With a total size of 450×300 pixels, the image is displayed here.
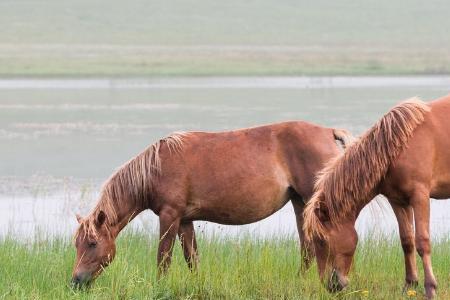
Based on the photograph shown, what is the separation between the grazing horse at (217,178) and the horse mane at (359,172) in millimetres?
847

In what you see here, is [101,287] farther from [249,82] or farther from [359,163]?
[249,82]

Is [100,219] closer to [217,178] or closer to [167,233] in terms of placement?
[167,233]

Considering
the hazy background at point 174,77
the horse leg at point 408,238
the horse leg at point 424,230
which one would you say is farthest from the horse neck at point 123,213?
the hazy background at point 174,77

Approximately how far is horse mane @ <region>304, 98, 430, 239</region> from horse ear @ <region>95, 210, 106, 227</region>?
133 cm

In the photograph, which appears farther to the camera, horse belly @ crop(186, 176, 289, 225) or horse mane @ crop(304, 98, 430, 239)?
horse belly @ crop(186, 176, 289, 225)

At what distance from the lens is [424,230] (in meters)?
6.30

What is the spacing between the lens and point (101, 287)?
6574 millimetres

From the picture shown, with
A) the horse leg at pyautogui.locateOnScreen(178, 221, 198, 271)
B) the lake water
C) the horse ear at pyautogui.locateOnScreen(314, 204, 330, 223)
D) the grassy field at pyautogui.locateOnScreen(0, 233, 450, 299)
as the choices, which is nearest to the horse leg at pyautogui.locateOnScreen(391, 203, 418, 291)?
the grassy field at pyautogui.locateOnScreen(0, 233, 450, 299)

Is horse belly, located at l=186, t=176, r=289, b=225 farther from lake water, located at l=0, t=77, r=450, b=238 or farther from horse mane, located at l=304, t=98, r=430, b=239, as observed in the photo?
horse mane, located at l=304, t=98, r=430, b=239

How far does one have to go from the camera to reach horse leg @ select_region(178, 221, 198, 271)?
725 cm

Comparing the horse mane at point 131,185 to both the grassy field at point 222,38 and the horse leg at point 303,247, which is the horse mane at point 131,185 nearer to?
the horse leg at point 303,247

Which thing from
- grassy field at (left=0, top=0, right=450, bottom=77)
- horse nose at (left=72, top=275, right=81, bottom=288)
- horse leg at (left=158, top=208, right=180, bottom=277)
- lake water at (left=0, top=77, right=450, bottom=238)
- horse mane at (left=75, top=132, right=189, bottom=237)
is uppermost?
horse mane at (left=75, top=132, right=189, bottom=237)

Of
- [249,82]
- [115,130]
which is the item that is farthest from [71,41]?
[115,130]

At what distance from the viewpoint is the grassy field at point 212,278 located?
647cm
